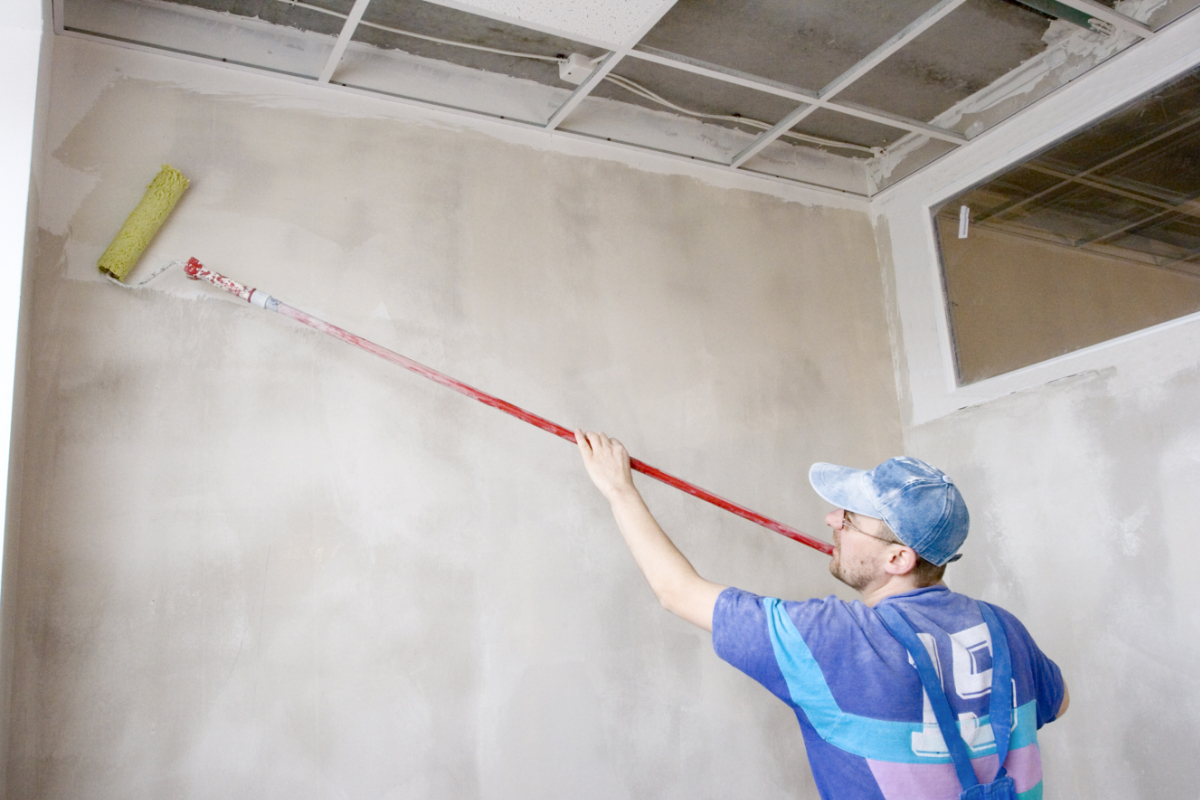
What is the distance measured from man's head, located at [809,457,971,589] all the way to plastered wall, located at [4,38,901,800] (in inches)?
43.8

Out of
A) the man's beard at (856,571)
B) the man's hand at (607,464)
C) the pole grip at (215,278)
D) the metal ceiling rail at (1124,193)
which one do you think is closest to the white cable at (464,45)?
the pole grip at (215,278)

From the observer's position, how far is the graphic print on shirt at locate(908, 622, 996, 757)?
1320 millimetres

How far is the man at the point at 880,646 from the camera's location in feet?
4.30

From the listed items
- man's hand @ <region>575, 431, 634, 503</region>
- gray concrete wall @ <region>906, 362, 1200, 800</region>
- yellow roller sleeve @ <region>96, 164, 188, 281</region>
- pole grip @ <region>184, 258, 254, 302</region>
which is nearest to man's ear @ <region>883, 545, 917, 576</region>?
man's hand @ <region>575, 431, 634, 503</region>

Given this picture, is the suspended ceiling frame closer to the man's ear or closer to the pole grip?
the pole grip

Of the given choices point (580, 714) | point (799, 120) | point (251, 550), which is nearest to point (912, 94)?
point (799, 120)

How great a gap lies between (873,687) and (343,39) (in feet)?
6.74

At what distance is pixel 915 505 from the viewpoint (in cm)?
148

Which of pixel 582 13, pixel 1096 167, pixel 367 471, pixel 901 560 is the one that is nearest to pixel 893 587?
pixel 901 560

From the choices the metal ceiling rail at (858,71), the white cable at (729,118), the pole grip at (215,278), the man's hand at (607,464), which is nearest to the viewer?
the man's hand at (607,464)

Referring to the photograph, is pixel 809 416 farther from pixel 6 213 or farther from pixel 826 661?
pixel 6 213

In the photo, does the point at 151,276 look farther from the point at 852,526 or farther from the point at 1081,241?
the point at 1081,241

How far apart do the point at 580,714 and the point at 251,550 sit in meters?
1.02

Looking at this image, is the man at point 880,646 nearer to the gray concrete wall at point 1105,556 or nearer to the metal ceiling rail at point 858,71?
the gray concrete wall at point 1105,556
